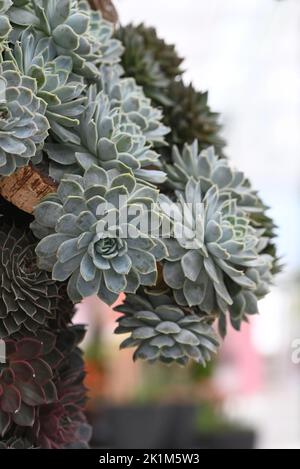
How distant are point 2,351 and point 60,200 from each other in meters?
0.13

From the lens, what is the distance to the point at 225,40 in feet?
10.0

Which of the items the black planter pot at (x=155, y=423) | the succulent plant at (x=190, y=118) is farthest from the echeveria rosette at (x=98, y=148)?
the black planter pot at (x=155, y=423)

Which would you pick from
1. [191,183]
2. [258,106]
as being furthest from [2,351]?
[258,106]

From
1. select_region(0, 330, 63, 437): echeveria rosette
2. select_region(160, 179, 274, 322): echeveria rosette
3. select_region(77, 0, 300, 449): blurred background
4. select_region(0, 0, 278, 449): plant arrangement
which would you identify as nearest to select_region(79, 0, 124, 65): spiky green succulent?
select_region(0, 0, 278, 449): plant arrangement

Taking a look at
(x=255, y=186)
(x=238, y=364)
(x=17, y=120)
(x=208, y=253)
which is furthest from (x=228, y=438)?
(x=17, y=120)

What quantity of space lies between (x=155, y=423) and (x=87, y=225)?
1910mm

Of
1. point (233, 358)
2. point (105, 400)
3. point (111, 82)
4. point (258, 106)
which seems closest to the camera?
point (111, 82)

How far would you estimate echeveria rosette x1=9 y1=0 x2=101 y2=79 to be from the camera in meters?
0.54

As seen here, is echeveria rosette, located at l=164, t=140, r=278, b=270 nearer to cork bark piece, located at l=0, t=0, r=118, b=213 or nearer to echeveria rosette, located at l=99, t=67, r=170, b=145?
echeveria rosette, located at l=99, t=67, r=170, b=145

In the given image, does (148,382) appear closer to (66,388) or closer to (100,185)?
(66,388)

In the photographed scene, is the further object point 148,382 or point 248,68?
point 248,68

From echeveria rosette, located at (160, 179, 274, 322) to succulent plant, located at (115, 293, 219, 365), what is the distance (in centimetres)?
1

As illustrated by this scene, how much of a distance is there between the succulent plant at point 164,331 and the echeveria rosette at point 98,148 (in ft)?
0.32

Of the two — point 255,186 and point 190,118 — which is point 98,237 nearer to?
point 190,118
